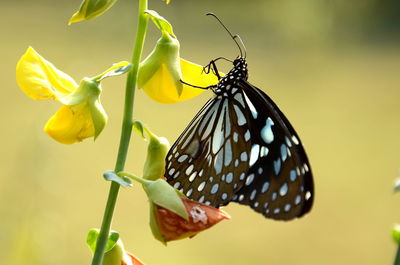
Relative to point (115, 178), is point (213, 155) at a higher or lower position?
higher

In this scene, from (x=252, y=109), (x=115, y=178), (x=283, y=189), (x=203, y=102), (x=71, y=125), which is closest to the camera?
(x=115, y=178)

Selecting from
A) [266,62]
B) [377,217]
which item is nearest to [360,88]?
[266,62]

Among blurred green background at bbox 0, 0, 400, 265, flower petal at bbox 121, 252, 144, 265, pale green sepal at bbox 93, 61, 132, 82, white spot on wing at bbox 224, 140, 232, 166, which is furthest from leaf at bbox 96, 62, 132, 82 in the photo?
blurred green background at bbox 0, 0, 400, 265

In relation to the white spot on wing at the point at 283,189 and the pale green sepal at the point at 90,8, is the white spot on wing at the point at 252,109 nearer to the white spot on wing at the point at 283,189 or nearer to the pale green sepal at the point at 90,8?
the white spot on wing at the point at 283,189

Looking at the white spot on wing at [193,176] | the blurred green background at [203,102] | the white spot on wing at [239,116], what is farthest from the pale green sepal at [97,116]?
the blurred green background at [203,102]

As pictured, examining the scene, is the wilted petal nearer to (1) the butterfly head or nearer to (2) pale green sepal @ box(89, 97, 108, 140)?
(2) pale green sepal @ box(89, 97, 108, 140)

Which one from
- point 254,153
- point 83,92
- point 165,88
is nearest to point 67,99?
point 83,92

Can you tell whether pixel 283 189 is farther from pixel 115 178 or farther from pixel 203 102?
pixel 203 102

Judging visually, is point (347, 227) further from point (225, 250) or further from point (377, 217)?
point (225, 250)
